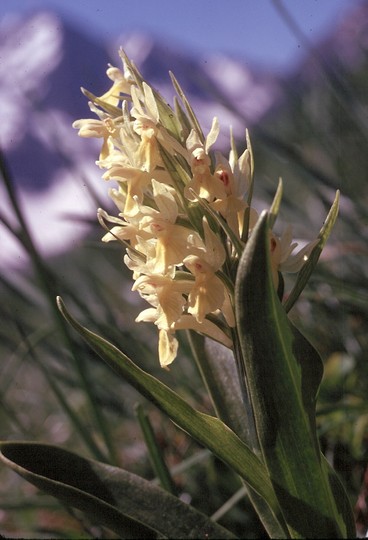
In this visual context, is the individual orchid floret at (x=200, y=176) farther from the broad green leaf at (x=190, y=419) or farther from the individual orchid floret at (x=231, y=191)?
the broad green leaf at (x=190, y=419)

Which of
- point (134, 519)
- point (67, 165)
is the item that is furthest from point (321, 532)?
point (67, 165)

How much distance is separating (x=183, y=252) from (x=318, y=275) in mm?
436

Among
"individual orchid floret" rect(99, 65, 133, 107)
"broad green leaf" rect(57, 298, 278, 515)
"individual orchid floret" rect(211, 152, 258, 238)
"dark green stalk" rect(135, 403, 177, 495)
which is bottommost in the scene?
"dark green stalk" rect(135, 403, 177, 495)

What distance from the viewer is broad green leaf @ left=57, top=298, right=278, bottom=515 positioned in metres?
0.43

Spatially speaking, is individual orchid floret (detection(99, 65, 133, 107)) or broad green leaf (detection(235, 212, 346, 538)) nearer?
broad green leaf (detection(235, 212, 346, 538))

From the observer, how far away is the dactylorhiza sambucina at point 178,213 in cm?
45

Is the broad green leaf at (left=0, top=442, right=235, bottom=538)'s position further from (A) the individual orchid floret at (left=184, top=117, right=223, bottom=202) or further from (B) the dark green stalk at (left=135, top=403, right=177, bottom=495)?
(A) the individual orchid floret at (left=184, top=117, right=223, bottom=202)

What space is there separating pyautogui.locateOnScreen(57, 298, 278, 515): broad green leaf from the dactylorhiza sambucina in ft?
0.15

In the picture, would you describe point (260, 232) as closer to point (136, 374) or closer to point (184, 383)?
point (136, 374)

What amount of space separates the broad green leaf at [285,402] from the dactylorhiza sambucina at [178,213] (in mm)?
53

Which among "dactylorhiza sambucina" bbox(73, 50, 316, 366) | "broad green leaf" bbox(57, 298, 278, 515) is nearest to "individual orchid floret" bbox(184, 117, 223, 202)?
"dactylorhiza sambucina" bbox(73, 50, 316, 366)

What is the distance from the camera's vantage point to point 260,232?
36 cm

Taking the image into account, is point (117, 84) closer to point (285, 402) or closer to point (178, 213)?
point (178, 213)

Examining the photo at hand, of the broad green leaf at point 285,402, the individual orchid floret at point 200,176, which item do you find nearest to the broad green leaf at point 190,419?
the broad green leaf at point 285,402
